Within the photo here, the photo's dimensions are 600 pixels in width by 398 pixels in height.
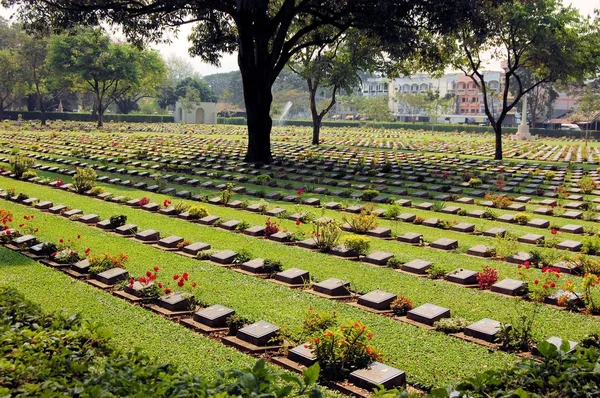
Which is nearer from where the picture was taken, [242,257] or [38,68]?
[242,257]

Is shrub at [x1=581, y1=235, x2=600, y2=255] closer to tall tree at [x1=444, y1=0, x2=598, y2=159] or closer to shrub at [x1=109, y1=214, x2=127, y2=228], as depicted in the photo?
shrub at [x1=109, y1=214, x2=127, y2=228]

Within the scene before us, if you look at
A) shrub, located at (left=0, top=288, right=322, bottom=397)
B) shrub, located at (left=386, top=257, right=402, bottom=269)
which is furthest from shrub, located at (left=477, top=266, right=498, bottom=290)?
shrub, located at (left=0, top=288, right=322, bottom=397)

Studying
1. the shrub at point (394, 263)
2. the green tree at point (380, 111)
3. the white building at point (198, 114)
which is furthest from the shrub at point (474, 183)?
the white building at point (198, 114)

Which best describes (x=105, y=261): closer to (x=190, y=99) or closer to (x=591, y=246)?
(x=591, y=246)

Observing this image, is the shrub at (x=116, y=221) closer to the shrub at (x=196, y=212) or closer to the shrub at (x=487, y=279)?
the shrub at (x=196, y=212)

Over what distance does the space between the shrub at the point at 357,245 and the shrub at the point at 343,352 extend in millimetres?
3580

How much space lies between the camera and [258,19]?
19.7 meters

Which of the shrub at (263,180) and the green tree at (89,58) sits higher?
the green tree at (89,58)

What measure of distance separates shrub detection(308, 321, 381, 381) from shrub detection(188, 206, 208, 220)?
6418 mm

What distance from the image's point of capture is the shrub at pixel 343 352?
15.0 ft

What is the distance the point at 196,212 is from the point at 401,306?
561cm

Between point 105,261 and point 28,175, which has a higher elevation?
point 28,175

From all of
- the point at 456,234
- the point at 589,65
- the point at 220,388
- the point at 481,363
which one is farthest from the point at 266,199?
the point at 589,65

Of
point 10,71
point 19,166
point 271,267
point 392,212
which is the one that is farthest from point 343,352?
point 10,71
